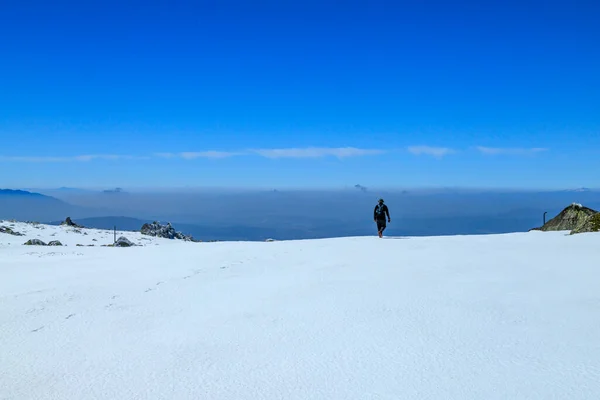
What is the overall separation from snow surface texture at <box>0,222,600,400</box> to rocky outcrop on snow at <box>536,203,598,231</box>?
976 centimetres

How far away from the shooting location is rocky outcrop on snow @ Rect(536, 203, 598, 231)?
21.0 metres

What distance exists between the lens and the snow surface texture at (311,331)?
4938 mm

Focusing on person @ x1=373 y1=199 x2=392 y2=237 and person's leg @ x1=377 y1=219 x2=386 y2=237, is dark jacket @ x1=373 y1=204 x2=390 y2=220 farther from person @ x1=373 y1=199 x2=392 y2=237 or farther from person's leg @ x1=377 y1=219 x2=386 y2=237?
person's leg @ x1=377 y1=219 x2=386 y2=237

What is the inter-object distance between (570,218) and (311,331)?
2021 centimetres

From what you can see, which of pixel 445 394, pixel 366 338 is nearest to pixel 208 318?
pixel 366 338

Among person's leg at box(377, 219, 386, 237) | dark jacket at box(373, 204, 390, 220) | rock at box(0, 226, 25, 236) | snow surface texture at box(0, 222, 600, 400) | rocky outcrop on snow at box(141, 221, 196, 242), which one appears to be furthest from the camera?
rocky outcrop on snow at box(141, 221, 196, 242)

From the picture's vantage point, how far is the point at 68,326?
7.42 meters

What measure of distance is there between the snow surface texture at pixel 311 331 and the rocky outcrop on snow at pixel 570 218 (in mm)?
9756

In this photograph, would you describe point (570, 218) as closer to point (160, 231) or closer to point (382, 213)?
point (382, 213)

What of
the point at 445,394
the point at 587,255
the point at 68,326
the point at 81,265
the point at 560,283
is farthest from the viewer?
the point at 81,265

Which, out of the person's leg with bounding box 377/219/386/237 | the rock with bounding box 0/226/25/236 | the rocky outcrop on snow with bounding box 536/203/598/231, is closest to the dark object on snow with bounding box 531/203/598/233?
the rocky outcrop on snow with bounding box 536/203/598/231

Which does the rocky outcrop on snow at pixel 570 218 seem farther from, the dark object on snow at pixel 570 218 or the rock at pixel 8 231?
Answer: the rock at pixel 8 231

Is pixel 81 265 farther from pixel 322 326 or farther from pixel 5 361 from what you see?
pixel 322 326

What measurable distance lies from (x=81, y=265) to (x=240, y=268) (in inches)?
224
